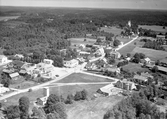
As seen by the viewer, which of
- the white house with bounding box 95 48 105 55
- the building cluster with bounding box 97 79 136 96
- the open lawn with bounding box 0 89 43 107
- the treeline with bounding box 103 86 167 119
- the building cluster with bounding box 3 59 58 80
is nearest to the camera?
the treeline with bounding box 103 86 167 119

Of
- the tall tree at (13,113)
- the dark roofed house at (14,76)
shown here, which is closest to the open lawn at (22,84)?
the dark roofed house at (14,76)

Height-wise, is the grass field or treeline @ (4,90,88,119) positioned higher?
treeline @ (4,90,88,119)

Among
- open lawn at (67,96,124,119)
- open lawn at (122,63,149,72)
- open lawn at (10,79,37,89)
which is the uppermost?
open lawn at (10,79,37,89)

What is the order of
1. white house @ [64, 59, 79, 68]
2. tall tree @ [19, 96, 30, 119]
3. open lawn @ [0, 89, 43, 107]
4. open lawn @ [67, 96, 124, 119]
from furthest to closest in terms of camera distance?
white house @ [64, 59, 79, 68]
open lawn @ [0, 89, 43, 107]
open lawn @ [67, 96, 124, 119]
tall tree @ [19, 96, 30, 119]

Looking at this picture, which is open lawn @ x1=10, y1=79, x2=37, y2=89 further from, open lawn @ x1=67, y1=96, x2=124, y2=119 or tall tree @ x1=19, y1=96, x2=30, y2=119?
open lawn @ x1=67, y1=96, x2=124, y2=119

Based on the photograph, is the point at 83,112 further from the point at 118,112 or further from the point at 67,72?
the point at 67,72

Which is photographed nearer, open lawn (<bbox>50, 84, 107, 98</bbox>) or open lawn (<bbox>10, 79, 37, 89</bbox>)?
open lawn (<bbox>50, 84, 107, 98</bbox>)

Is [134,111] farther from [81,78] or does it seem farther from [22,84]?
[22,84]

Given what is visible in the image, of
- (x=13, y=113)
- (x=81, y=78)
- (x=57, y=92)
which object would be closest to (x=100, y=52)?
(x=81, y=78)

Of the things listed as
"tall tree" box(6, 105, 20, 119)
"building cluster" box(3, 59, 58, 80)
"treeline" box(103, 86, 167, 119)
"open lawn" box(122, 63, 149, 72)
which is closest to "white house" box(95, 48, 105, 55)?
"open lawn" box(122, 63, 149, 72)
